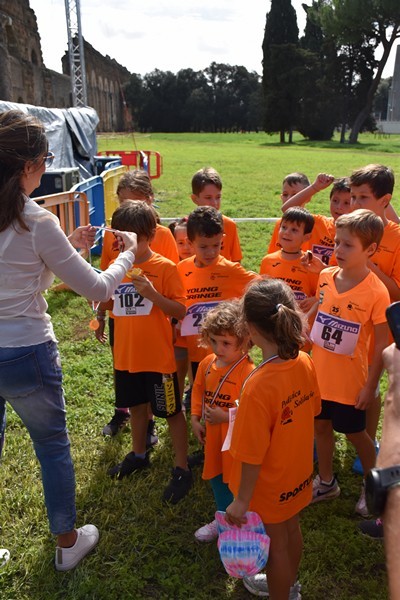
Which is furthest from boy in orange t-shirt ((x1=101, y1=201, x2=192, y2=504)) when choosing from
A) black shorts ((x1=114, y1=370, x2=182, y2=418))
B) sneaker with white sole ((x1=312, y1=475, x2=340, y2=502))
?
sneaker with white sole ((x1=312, y1=475, x2=340, y2=502))

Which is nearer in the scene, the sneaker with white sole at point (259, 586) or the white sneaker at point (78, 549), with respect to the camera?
the sneaker with white sole at point (259, 586)

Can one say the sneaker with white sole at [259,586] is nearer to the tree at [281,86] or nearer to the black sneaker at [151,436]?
the black sneaker at [151,436]

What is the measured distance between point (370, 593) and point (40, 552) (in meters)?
1.63

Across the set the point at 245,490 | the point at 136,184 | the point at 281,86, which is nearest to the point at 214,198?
the point at 136,184

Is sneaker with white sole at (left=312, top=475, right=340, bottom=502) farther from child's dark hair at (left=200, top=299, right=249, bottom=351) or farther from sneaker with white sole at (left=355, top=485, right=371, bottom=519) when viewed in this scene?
child's dark hair at (left=200, top=299, right=249, bottom=351)

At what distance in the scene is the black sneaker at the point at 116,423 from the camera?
12.2 feet

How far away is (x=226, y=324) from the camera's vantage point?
7.85 ft

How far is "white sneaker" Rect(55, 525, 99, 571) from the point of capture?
2525 mm

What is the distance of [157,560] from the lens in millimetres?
2615

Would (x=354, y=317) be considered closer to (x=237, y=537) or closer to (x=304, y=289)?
(x=304, y=289)

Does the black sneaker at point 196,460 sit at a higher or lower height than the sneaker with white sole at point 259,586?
higher

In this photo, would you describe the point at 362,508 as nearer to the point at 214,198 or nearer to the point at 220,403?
the point at 220,403

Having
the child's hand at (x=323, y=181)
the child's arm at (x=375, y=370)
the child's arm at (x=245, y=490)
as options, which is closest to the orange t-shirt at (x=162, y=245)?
the child's hand at (x=323, y=181)

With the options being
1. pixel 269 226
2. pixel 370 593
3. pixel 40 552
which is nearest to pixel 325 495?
pixel 370 593
